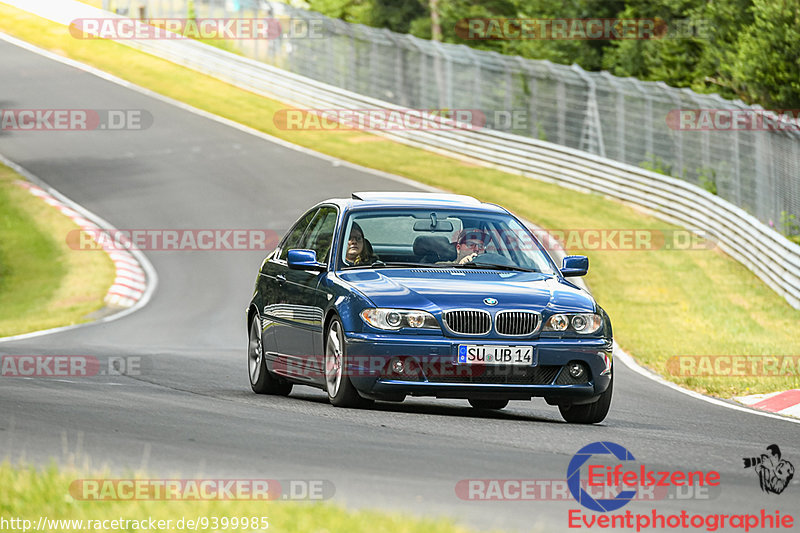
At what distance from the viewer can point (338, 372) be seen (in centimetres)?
970

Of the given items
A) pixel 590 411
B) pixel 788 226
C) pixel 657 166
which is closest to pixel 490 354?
pixel 590 411

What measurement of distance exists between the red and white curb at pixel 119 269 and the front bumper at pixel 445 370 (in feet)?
48.3

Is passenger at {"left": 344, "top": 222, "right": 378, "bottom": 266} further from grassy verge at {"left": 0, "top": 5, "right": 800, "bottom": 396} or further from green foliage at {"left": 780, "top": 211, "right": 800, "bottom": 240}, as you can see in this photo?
green foliage at {"left": 780, "top": 211, "right": 800, "bottom": 240}

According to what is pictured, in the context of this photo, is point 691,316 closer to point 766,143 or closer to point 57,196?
point 766,143

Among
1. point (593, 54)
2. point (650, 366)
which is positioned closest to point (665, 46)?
point (593, 54)

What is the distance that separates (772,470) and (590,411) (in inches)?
91.4

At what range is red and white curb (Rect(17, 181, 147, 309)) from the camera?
24.1 m

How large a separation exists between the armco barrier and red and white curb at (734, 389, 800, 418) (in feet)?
32.9

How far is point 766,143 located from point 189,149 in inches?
749

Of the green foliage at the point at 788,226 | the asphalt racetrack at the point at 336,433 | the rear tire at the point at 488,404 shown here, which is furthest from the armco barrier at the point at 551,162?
the rear tire at the point at 488,404

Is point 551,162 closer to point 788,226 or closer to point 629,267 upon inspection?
point 629,267

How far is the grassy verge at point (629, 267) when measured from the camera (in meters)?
18.2

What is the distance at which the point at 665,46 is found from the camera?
45.3 meters

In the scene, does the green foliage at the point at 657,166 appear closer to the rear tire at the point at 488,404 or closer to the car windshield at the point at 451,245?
the rear tire at the point at 488,404
